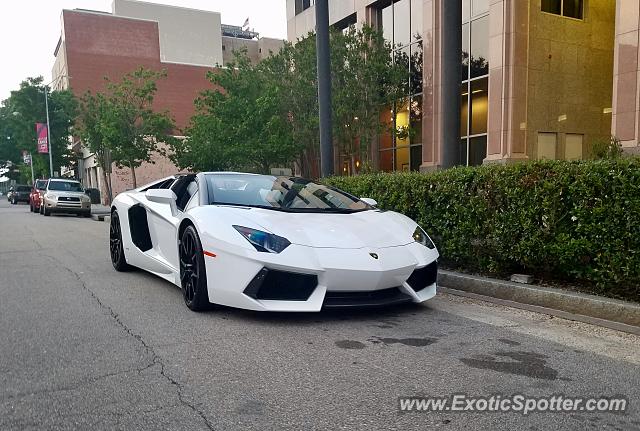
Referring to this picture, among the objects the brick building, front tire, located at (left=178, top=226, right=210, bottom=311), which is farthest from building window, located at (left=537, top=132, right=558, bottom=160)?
the brick building

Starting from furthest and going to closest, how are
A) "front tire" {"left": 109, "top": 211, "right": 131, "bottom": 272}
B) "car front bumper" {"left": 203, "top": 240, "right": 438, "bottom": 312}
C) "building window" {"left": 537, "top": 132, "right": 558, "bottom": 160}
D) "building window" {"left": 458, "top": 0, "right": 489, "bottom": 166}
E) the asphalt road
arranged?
"building window" {"left": 458, "top": 0, "right": 489, "bottom": 166}, "building window" {"left": 537, "top": 132, "right": 558, "bottom": 160}, "front tire" {"left": 109, "top": 211, "right": 131, "bottom": 272}, "car front bumper" {"left": 203, "top": 240, "right": 438, "bottom": 312}, the asphalt road

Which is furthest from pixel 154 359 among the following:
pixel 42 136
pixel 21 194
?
pixel 21 194

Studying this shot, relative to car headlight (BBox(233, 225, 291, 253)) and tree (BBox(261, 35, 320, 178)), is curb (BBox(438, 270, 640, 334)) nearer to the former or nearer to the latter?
car headlight (BBox(233, 225, 291, 253))

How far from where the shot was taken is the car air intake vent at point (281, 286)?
397 centimetres

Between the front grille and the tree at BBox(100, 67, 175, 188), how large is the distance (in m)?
21.4

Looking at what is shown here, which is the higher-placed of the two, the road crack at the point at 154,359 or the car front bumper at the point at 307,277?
the car front bumper at the point at 307,277

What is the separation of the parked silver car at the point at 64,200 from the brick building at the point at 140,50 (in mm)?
23039

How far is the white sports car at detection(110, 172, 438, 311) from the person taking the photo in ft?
13.1

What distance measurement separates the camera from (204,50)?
→ 6022cm

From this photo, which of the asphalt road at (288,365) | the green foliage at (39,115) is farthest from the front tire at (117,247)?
the green foliage at (39,115)

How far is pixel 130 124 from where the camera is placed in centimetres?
2539

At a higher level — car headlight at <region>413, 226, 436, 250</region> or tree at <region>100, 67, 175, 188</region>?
tree at <region>100, 67, 175, 188</region>

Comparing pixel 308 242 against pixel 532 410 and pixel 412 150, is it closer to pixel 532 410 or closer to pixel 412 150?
pixel 532 410

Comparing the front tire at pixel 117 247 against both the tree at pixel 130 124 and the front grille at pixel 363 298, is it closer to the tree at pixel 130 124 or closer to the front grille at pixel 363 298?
the front grille at pixel 363 298
